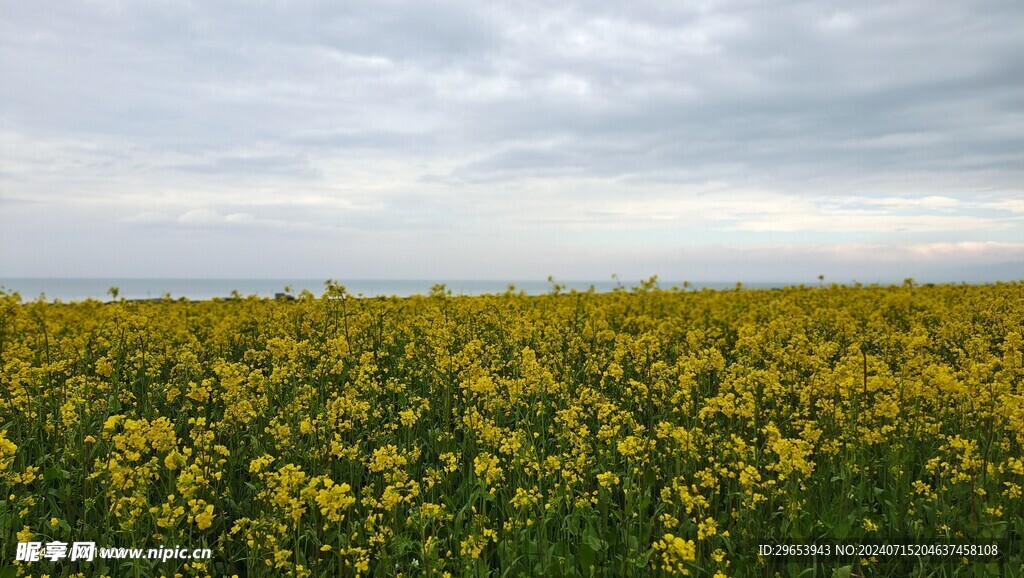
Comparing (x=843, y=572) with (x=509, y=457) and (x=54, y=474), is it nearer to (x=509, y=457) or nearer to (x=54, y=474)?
(x=509, y=457)

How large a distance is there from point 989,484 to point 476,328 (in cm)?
652

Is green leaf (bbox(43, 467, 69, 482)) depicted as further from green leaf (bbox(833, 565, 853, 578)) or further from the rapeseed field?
green leaf (bbox(833, 565, 853, 578))

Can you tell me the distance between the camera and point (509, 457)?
5.99 meters

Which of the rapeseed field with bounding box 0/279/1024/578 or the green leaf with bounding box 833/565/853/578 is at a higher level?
the rapeseed field with bounding box 0/279/1024/578

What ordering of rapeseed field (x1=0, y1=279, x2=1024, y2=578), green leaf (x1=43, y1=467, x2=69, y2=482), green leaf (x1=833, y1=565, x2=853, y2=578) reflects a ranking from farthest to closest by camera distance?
green leaf (x1=43, y1=467, x2=69, y2=482) → rapeseed field (x1=0, y1=279, x2=1024, y2=578) → green leaf (x1=833, y1=565, x2=853, y2=578)

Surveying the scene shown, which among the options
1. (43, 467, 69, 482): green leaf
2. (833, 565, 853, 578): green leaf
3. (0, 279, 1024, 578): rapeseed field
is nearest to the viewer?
(833, 565, 853, 578): green leaf

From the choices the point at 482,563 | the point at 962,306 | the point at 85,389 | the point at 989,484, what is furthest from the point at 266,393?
the point at 962,306

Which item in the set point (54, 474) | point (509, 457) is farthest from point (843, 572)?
point (54, 474)

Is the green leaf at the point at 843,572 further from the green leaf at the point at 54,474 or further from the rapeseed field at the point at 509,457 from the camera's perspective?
the green leaf at the point at 54,474

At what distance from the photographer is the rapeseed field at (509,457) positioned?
422cm

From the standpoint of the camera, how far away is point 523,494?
418 cm

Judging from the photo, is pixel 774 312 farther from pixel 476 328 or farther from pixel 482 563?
pixel 482 563

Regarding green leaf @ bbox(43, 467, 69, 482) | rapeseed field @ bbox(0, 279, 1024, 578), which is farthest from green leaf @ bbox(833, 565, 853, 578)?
green leaf @ bbox(43, 467, 69, 482)

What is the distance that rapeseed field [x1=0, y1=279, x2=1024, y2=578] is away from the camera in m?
4.22
